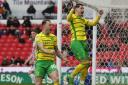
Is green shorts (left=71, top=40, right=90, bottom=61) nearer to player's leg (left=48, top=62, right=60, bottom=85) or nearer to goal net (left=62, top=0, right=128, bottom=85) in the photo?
goal net (left=62, top=0, right=128, bottom=85)

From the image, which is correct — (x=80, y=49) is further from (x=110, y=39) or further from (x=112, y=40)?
(x=112, y=40)

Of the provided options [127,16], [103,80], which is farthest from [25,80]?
[127,16]

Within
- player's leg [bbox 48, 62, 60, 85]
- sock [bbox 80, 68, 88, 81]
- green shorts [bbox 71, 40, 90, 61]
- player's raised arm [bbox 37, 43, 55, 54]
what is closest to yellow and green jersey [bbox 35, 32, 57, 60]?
player's raised arm [bbox 37, 43, 55, 54]

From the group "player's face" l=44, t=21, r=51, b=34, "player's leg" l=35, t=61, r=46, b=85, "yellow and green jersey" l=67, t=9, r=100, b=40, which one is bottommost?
"player's leg" l=35, t=61, r=46, b=85

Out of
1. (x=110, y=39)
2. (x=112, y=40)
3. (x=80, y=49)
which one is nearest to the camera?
(x=80, y=49)

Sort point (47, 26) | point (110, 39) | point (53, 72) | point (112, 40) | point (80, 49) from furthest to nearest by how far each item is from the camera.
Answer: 1. point (112, 40)
2. point (110, 39)
3. point (80, 49)
4. point (53, 72)
5. point (47, 26)

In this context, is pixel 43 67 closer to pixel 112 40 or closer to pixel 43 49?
pixel 43 49

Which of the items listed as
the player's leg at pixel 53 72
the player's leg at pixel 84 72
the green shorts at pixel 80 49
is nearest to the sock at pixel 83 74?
the player's leg at pixel 84 72

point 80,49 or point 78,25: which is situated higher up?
point 78,25

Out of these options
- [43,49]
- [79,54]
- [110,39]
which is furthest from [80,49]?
[110,39]

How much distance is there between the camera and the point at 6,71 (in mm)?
21922

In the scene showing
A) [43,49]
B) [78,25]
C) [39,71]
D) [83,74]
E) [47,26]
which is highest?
[47,26]

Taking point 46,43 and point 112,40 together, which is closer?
point 46,43

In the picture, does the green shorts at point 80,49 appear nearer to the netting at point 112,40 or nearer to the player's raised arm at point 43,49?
the netting at point 112,40
